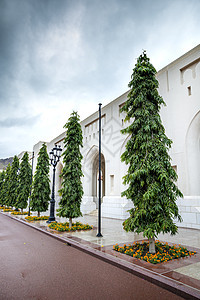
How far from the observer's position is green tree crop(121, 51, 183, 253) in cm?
577

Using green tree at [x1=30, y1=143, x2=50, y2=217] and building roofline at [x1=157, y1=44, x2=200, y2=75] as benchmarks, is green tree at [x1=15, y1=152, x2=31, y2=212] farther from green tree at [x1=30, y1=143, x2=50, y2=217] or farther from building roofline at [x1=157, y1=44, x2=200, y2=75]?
building roofline at [x1=157, y1=44, x2=200, y2=75]

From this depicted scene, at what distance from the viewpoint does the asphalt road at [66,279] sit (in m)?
3.66

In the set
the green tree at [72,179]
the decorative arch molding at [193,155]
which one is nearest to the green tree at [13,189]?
the green tree at [72,179]

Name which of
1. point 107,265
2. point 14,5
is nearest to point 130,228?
point 107,265

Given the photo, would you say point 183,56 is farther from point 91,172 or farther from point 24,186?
point 24,186

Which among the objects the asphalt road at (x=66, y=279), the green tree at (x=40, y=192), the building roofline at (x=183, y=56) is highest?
the building roofline at (x=183, y=56)

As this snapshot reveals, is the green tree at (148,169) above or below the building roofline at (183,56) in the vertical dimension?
below

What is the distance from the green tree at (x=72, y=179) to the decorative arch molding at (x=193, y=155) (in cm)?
638

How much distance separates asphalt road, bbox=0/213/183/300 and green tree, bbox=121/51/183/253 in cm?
153

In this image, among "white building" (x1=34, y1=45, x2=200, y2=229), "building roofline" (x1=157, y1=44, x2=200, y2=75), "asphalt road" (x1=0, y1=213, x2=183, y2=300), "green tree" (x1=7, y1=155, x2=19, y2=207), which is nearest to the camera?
"asphalt road" (x1=0, y1=213, x2=183, y2=300)

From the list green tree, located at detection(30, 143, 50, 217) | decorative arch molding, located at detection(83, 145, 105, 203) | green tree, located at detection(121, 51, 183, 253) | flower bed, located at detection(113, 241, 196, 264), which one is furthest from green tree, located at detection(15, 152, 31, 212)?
green tree, located at detection(121, 51, 183, 253)

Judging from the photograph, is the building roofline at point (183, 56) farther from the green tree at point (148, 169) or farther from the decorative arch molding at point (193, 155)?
the green tree at point (148, 169)

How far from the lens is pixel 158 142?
251 inches

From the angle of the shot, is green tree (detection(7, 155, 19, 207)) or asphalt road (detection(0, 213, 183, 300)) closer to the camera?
asphalt road (detection(0, 213, 183, 300))
